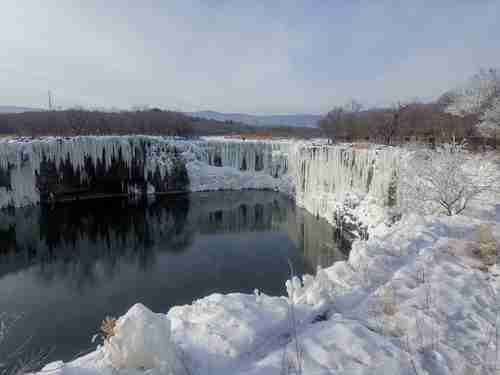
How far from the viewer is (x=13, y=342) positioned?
20.4ft

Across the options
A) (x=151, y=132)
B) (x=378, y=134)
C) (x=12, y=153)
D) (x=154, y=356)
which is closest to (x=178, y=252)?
(x=154, y=356)

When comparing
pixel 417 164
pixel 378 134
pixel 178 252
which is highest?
pixel 378 134

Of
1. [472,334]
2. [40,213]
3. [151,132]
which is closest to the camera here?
Answer: [472,334]

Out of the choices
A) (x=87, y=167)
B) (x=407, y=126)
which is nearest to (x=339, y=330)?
(x=407, y=126)

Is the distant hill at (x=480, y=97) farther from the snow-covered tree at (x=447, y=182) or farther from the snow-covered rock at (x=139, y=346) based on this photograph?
the snow-covered rock at (x=139, y=346)

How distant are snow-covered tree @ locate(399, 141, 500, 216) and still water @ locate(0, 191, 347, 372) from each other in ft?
11.0

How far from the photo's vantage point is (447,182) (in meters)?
8.70

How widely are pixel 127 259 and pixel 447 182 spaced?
1041 cm

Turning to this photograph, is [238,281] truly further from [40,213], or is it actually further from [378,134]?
[378,134]

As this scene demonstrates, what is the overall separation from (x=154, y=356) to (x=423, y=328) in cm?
213

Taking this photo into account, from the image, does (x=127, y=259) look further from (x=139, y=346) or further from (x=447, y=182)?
(x=447, y=182)

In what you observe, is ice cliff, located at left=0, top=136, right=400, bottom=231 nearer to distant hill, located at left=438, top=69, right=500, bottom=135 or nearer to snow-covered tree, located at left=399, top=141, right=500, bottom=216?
snow-covered tree, located at left=399, top=141, right=500, bottom=216

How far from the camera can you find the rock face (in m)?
16.0

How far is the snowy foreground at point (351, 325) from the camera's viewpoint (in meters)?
2.11
